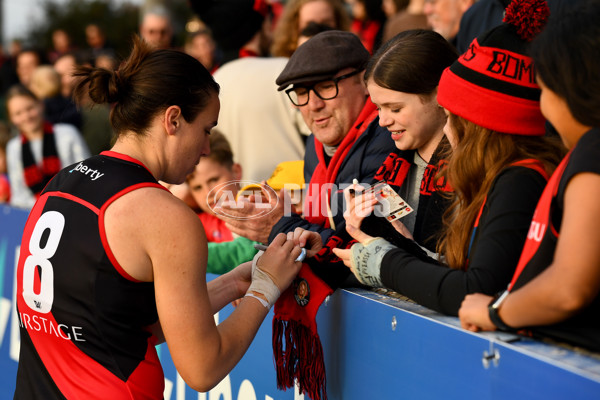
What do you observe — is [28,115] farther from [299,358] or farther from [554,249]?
[554,249]

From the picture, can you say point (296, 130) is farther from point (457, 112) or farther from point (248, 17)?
point (457, 112)

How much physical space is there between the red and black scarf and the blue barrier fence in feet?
12.9

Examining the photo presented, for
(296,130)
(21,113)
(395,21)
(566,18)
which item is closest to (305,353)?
(566,18)

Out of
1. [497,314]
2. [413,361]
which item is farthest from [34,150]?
[497,314]

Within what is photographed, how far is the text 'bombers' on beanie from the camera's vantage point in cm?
211

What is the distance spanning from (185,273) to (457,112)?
914 millimetres

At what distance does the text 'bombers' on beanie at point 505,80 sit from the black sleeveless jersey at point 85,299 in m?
0.96

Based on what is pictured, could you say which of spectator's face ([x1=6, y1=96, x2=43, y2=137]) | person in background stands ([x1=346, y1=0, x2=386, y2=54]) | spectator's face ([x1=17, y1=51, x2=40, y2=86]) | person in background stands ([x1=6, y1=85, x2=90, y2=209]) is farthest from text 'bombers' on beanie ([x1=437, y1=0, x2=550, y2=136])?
spectator's face ([x1=17, y1=51, x2=40, y2=86])

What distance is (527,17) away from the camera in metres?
2.16

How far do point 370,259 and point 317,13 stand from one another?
3.17 meters

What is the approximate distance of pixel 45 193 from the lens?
2322mm

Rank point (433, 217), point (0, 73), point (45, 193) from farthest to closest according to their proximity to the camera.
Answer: point (0, 73) → point (433, 217) → point (45, 193)

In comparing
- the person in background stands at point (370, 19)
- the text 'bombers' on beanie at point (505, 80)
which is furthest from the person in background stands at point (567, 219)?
the person in background stands at point (370, 19)

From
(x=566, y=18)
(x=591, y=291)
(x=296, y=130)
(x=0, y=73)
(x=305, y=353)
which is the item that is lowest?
(x=0, y=73)
